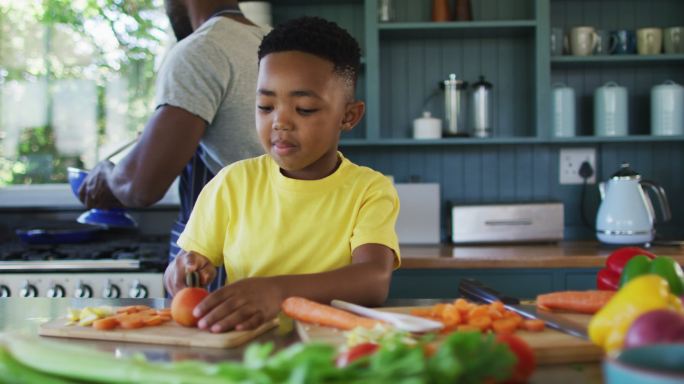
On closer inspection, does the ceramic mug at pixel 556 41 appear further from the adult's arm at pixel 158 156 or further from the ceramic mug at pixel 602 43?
the adult's arm at pixel 158 156

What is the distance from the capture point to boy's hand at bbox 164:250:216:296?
4.37 ft

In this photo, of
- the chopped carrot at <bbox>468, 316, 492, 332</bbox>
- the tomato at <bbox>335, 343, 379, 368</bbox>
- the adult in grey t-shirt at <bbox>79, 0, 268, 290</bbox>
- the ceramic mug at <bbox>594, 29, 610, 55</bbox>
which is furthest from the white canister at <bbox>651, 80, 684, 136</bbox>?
the tomato at <bbox>335, 343, 379, 368</bbox>

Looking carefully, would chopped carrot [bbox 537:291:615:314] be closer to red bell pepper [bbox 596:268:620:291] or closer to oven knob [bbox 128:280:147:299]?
red bell pepper [bbox 596:268:620:291]

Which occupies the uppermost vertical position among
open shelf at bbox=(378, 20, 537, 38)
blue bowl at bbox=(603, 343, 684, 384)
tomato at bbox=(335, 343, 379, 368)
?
open shelf at bbox=(378, 20, 537, 38)

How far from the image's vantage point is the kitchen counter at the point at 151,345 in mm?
869

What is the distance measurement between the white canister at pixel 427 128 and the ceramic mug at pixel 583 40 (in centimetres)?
61

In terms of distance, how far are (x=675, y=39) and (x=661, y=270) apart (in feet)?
7.75

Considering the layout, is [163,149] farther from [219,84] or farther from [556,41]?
[556,41]

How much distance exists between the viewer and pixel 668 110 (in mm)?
3084

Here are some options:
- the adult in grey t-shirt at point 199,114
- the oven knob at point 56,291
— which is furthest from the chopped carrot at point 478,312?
the oven knob at point 56,291

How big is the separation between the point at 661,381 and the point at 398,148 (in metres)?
2.77

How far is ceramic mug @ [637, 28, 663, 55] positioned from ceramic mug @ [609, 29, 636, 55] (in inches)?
1.2

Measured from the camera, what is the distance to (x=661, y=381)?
0.56 metres

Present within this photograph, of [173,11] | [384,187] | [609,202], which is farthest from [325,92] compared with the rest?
[609,202]
